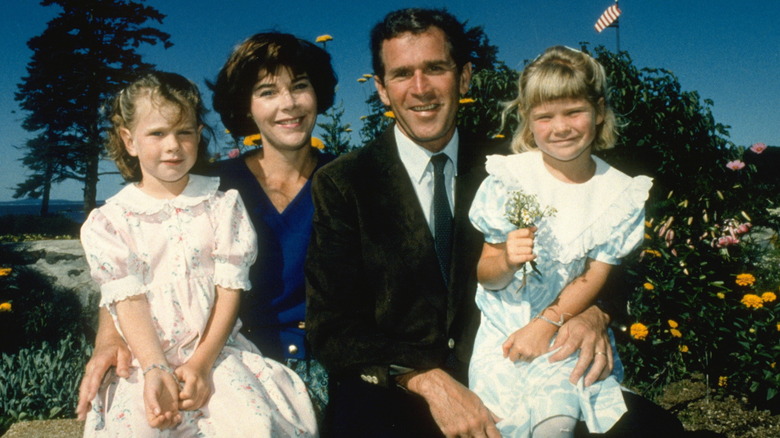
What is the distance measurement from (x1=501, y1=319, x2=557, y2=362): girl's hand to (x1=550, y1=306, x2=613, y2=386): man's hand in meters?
0.04

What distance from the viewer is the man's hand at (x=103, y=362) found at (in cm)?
221

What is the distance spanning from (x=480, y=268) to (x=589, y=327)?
1.69 feet

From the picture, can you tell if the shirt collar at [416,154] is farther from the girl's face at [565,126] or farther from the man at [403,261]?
the girl's face at [565,126]

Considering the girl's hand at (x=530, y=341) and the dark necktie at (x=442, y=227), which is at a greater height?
the dark necktie at (x=442, y=227)

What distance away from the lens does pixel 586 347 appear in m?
2.22

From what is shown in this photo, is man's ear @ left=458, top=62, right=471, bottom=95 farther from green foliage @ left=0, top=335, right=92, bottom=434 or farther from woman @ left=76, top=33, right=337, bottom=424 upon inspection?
green foliage @ left=0, top=335, right=92, bottom=434

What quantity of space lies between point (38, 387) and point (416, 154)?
359cm

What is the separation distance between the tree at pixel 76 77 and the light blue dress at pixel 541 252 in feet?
101

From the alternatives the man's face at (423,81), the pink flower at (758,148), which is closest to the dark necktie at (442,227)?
the man's face at (423,81)

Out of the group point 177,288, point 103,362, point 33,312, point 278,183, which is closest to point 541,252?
point 278,183

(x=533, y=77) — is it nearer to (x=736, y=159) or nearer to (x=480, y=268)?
(x=480, y=268)

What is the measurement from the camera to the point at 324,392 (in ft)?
9.37

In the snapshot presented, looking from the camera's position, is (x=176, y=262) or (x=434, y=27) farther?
(x=434, y=27)

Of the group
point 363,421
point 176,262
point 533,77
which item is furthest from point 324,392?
point 533,77
